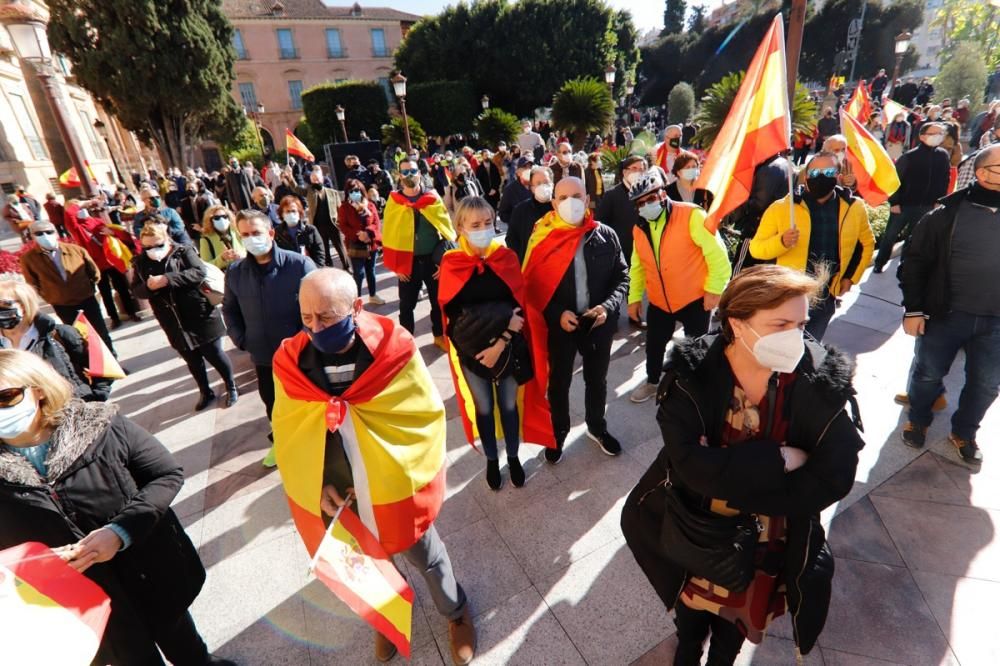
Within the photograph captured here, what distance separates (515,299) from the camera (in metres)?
3.19

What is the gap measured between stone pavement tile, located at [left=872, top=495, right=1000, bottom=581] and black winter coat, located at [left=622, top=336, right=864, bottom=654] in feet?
4.32

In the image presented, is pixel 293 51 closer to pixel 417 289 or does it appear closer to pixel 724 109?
pixel 724 109

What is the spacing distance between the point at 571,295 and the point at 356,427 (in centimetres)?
179

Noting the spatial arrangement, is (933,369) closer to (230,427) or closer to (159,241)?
(230,427)

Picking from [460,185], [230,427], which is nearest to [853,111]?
[460,185]

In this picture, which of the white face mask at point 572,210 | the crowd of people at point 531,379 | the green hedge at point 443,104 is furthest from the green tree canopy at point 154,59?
the white face mask at point 572,210

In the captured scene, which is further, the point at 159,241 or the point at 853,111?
the point at 853,111

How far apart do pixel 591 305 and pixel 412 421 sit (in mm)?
1669

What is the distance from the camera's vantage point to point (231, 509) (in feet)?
11.9

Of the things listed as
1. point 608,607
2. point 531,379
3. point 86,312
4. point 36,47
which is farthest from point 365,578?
point 36,47

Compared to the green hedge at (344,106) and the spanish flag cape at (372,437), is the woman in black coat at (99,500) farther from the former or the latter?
the green hedge at (344,106)

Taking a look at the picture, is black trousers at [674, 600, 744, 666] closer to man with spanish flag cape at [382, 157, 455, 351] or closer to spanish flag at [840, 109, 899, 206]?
spanish flag at [840, 109, 899, 206]

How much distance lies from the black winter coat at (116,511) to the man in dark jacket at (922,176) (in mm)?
7499

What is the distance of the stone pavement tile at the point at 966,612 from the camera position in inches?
87.4
